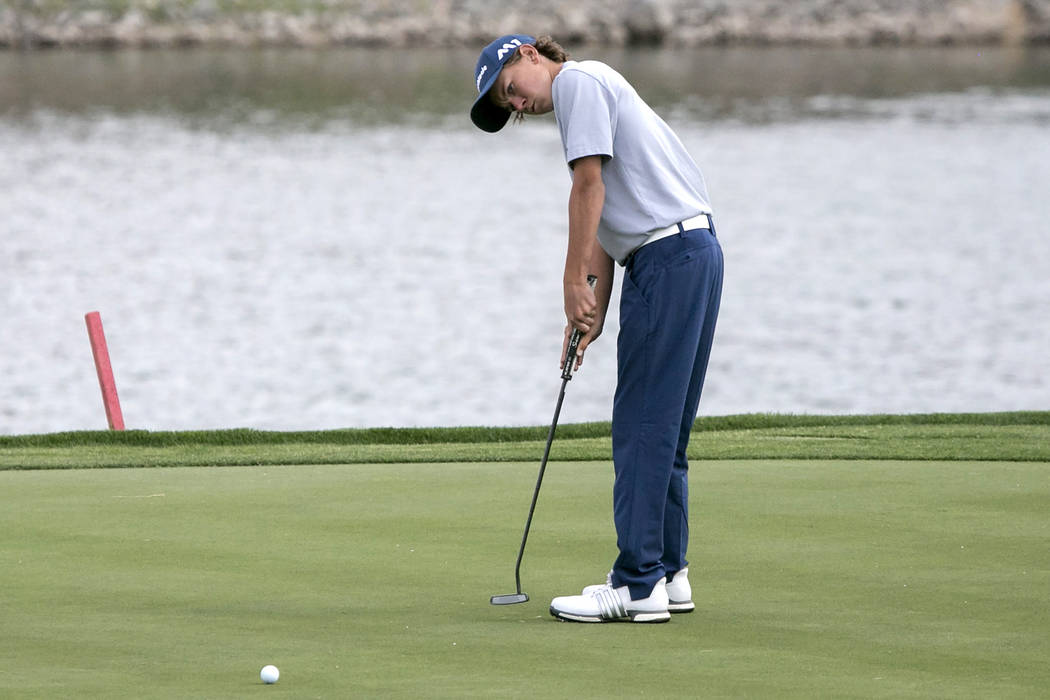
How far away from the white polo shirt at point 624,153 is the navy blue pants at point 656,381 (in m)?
0.07

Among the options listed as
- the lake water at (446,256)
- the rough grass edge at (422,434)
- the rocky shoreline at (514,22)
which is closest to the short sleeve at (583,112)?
the rough grass edge at (422,434)

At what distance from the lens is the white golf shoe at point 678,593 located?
4293 mm

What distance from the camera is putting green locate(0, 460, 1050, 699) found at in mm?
3619

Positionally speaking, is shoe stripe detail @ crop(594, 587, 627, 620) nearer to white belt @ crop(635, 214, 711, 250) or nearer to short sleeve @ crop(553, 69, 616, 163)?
white belt @ crop(635, 214, 711, 250)

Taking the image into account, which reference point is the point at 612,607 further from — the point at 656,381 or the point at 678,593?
the point at 656,381

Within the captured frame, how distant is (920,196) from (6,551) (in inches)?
1161

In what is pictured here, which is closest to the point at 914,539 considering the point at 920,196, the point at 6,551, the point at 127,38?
the point at 6,551

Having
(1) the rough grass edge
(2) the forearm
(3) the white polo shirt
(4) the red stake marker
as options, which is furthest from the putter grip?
(4) the red stake marker

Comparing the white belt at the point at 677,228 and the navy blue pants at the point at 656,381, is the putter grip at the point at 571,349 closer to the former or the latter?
the navy blue pants at the point at 656,381

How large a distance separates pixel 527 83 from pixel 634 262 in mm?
513

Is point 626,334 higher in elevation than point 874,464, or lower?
higher

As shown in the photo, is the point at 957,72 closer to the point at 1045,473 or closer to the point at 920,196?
the point at 920,196

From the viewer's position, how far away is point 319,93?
5288cm

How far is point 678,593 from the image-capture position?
14.1 ft
